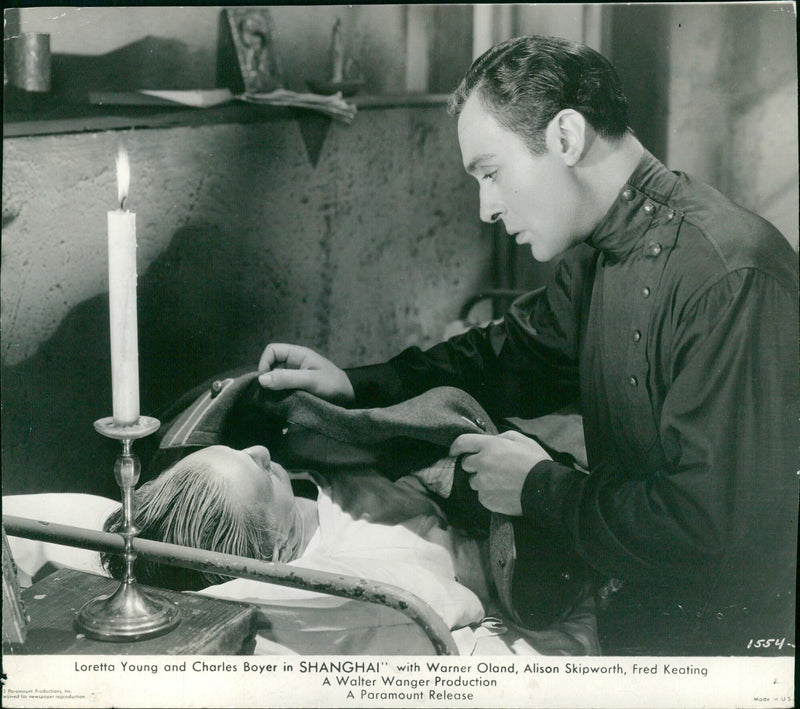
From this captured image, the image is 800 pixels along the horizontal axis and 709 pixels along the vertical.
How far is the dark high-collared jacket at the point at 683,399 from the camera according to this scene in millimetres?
1221

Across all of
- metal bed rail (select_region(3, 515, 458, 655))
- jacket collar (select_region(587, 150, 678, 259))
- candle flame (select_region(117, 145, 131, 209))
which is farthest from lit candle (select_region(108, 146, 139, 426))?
jacket collar (select_region(587, 150, 678, 259))

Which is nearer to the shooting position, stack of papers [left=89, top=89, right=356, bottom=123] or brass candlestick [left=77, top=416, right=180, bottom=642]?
brass candlestick [left=77, top=416, right=180, bottom=642]

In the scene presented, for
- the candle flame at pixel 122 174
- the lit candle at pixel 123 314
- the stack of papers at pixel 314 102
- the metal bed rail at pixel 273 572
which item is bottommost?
the metal bed rail at pixel 273 572

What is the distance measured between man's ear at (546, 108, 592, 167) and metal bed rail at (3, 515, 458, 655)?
627mm

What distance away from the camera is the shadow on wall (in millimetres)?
1332

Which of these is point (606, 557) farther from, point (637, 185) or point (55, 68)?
point (55, 68)

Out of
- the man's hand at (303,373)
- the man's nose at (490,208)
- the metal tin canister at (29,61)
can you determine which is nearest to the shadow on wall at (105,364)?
the man's hand at (303,373)

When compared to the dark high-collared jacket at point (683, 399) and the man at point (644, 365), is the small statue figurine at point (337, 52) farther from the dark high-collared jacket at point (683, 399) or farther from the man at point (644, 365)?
the dark high-collared jacket at point (683, 399)

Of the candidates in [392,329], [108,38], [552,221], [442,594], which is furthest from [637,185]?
[108,38]

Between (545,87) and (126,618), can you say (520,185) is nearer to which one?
(545,87)

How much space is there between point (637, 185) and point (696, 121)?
17 cm

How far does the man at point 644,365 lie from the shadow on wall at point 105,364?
0.40 meters

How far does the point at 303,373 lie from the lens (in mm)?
1397

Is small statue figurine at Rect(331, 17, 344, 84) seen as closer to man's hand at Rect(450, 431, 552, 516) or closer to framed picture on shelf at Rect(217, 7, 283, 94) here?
framed picture on shelf at Rect(217, 7, 283, 94)
